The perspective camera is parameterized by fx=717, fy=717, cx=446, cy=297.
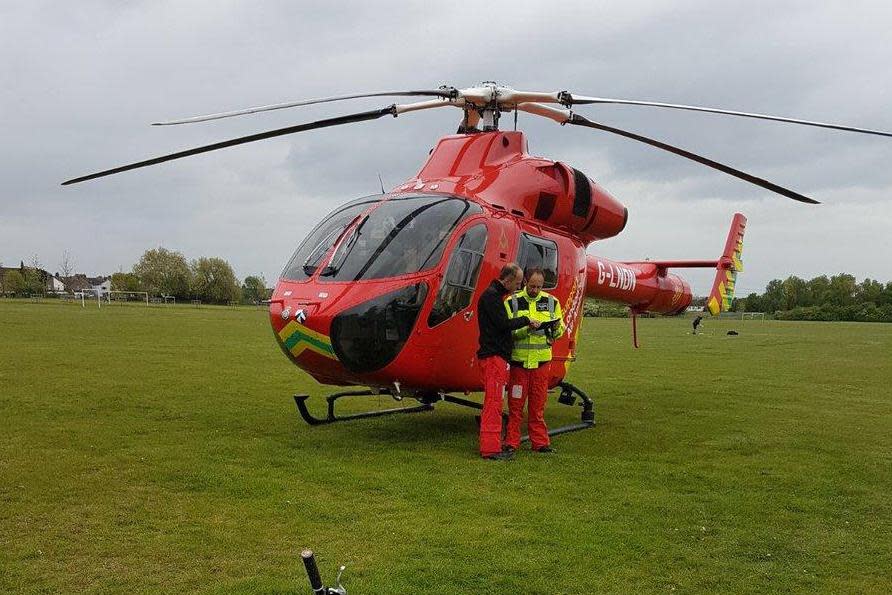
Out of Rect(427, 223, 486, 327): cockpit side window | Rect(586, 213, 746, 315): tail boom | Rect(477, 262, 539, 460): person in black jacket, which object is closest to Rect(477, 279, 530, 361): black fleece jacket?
Rect(477, 262, 539, 460): person in black jacket

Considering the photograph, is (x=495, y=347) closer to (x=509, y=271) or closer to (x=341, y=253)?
(x=509, y=271)

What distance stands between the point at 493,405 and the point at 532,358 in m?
0.67

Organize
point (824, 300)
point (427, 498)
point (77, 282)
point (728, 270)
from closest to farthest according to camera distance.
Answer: point (427, 498) < point (728, 270) < point (824, 300) < point (77, 282)

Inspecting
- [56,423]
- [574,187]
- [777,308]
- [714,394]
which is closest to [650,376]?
[714,394]

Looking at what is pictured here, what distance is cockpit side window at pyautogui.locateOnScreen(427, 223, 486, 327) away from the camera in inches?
291

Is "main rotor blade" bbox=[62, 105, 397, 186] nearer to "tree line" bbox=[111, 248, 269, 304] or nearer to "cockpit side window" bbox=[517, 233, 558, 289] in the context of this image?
"cockpit side window" bbox=[517, 233, 558, 289]

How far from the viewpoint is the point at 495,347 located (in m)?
7.30

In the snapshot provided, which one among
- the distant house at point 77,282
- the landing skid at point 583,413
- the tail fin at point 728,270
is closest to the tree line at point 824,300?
Result: the tail fin at point 728,270

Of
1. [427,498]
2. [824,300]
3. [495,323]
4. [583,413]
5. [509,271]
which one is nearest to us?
[427,498]

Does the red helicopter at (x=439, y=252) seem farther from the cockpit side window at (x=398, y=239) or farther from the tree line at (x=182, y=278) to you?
the tree line at (x=182, y=278)

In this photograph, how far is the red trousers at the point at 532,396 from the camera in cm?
763

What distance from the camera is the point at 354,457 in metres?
7.21

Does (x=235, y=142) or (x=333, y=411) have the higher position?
(x=235, y=142)

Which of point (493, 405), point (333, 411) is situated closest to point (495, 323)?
point (493, 405)
